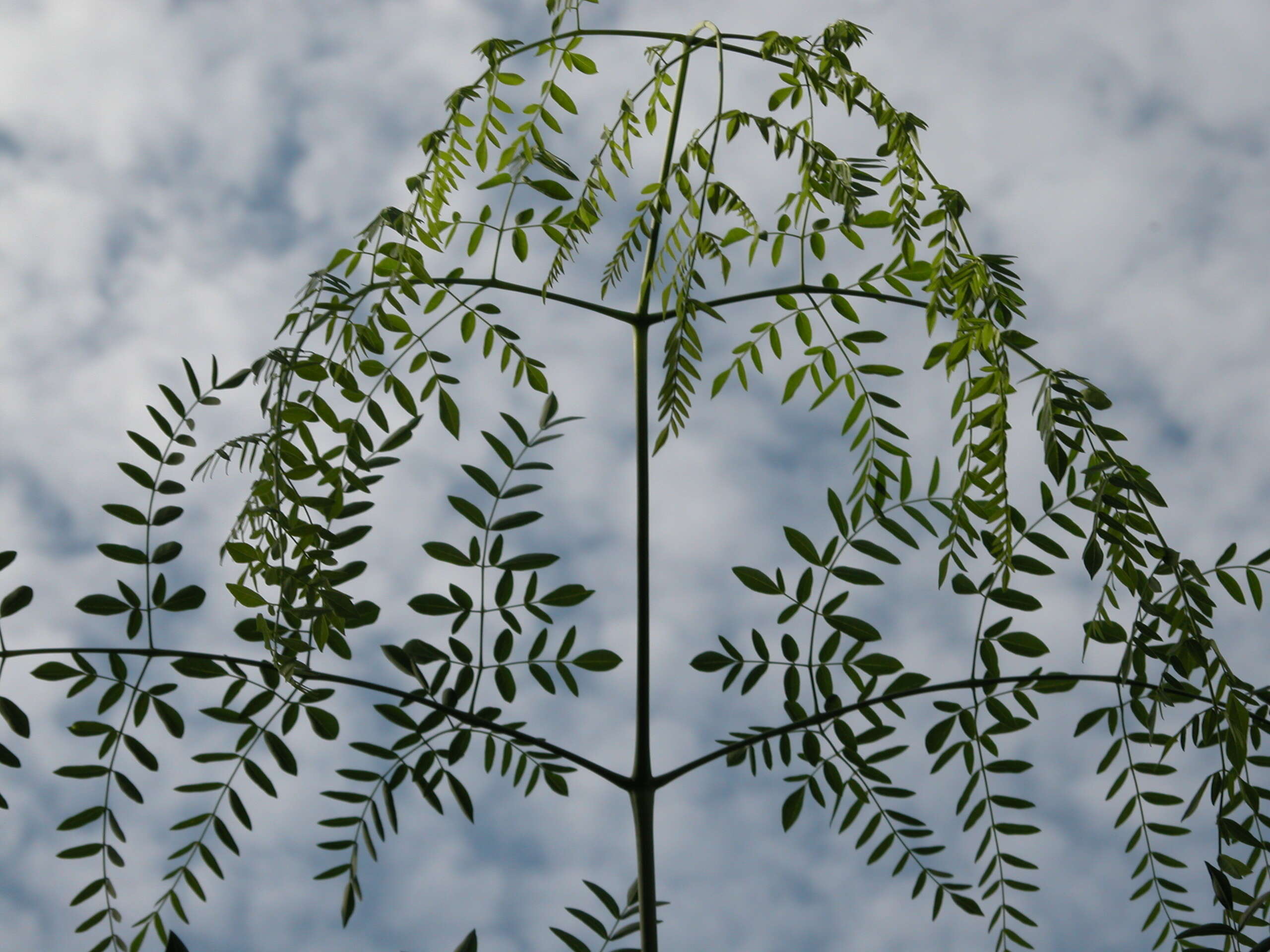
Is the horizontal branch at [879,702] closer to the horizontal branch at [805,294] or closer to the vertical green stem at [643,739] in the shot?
the vertical green stem at [643,739]

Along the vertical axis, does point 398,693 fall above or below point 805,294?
below

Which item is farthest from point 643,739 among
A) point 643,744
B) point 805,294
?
point 805,294

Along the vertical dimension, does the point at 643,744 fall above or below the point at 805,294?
below

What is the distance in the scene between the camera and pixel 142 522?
0.99 m

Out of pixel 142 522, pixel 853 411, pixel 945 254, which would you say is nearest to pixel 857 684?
pixel 853 411

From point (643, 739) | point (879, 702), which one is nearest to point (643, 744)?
point (643, 739)

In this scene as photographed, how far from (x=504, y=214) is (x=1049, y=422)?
20.8 inches

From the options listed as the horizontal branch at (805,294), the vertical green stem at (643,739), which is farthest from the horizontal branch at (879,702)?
the horizontal branch at (805,294)

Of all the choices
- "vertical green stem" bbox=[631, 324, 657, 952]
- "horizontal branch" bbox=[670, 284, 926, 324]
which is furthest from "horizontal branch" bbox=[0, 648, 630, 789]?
"horizontal branch" bbox=[670, 284, 926, 324]

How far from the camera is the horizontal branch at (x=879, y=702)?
3.13 feet

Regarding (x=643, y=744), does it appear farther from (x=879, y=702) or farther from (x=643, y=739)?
(x=879, y=702)

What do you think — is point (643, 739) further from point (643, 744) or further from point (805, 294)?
point (805, 294)

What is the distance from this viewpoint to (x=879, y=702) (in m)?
0.97

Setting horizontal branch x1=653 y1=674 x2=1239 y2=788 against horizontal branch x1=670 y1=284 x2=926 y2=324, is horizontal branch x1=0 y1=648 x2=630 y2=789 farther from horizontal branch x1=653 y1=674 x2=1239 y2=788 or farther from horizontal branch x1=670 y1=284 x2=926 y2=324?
horizontal branch x1=670 y1=284 x2=926 y2=324
